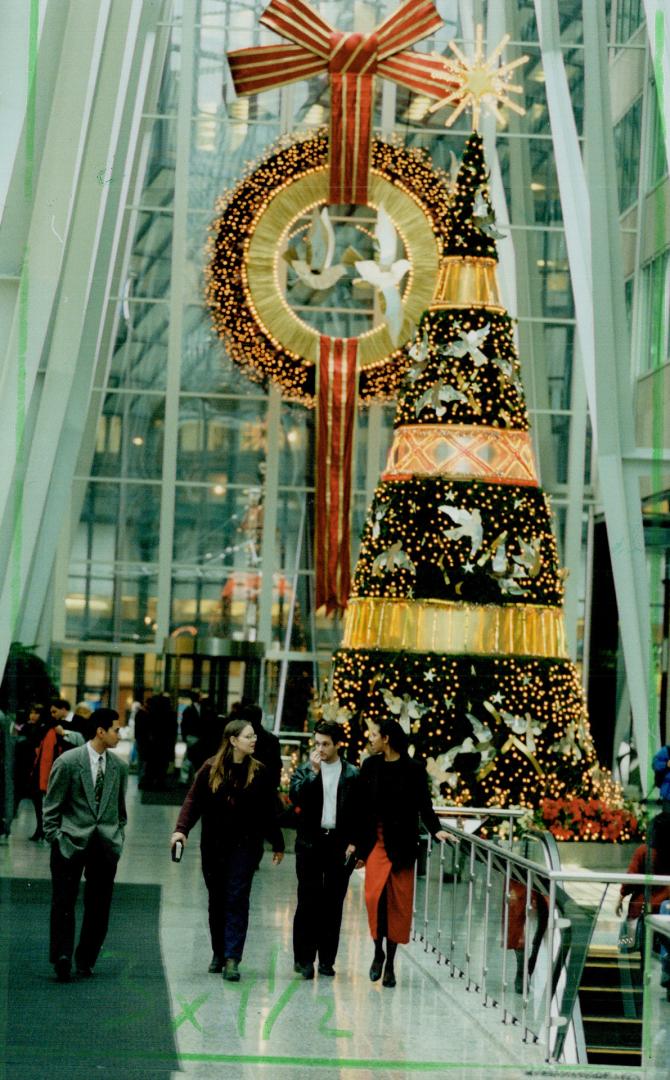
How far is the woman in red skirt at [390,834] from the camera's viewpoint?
10531 mm

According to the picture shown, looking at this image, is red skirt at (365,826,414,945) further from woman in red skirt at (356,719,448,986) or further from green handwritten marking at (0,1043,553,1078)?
green handwritten marking at (0,1043,553,1078)

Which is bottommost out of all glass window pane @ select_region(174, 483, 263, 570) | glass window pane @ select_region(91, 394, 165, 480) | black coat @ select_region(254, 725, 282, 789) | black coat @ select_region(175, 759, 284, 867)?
black coat @ select_region(175, 759, 284, 867)

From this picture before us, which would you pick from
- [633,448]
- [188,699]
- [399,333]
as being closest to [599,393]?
[633,448]

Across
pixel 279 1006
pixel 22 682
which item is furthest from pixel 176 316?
pixel 279 1006

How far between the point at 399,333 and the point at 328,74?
3.74m

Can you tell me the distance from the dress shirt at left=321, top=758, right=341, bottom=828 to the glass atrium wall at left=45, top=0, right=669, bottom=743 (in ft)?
57.2

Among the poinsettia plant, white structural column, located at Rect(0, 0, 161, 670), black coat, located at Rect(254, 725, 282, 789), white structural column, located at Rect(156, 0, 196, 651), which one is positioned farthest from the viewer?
white structural column, located at Rect(156, 0, 196, 651)

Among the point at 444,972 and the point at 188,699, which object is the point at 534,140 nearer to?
the point at 188,699

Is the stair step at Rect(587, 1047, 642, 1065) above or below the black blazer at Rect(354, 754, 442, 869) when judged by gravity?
below

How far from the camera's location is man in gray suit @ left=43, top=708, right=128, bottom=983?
10023 mm

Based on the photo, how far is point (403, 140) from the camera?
27.5 meters

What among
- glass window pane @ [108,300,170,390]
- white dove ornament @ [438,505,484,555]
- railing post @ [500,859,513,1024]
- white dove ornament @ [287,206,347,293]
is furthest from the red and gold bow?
railing post @ [500,859,513,1024]

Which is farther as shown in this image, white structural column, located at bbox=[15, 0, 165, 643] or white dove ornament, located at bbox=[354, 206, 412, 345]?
white dove ornament, located at bbox=[354, 206, 412, 345]

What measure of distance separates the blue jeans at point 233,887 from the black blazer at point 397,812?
66cm
